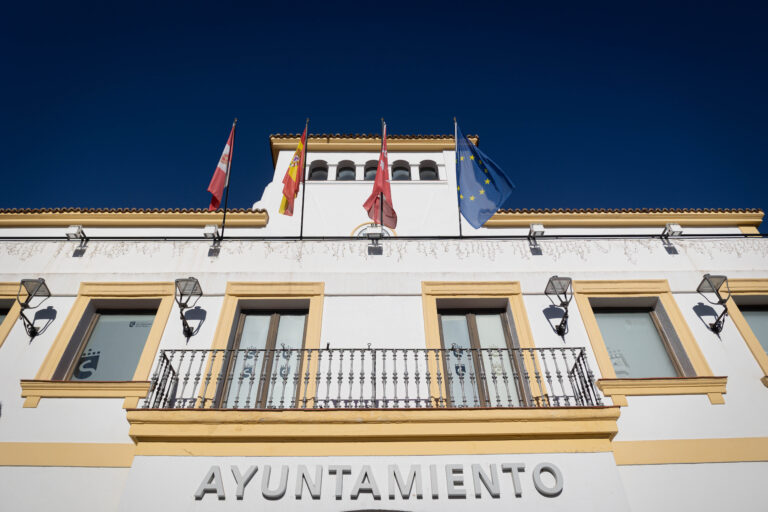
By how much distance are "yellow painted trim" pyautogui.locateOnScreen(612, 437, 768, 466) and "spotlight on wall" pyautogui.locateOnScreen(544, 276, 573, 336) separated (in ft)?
6.03

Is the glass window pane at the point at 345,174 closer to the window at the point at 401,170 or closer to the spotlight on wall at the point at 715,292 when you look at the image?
the window at the point at 401,170

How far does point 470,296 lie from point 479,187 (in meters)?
2.63

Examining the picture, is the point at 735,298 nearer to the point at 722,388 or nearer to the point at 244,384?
the point at 722,388

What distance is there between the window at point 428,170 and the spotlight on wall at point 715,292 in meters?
8.93

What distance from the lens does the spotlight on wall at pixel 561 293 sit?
24.7 ft

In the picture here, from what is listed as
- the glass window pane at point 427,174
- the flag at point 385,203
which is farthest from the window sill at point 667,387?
the glass window pane at point 427,174

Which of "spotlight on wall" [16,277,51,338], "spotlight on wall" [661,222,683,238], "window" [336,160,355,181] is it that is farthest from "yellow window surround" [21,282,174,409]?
"spotlight on wall" [661,222,683,238]

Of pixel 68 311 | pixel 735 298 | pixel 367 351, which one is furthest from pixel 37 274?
pixel 735 298

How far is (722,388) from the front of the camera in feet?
22.4

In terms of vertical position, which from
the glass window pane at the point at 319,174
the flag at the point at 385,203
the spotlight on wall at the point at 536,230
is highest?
Answer: the glass window pane at the point at 319,174

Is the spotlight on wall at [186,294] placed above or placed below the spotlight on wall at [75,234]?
below

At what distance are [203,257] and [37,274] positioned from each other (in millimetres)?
2729

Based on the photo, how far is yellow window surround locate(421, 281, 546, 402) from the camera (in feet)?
24.8

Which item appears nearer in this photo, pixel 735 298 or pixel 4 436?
pixel 4 436
